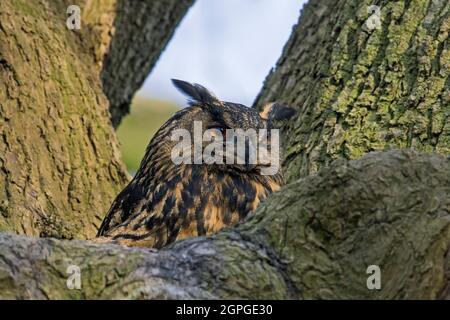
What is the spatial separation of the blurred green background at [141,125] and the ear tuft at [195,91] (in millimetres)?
4813

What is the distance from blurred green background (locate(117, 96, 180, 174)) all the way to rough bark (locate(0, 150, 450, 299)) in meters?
6.59

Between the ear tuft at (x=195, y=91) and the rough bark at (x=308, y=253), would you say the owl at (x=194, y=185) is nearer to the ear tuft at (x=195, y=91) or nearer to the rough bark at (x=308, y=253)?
the ear tuft at (x=195, y=91)

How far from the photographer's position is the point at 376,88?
4.26 metres

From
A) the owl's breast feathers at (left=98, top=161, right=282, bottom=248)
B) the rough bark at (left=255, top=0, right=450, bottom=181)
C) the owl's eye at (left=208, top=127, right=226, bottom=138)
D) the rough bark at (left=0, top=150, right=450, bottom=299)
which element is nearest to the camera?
the rough bark at (left=0, top=150, right=450, bottom=299)

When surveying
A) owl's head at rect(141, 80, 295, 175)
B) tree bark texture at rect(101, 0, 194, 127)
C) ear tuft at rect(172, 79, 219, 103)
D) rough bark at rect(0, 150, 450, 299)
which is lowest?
rough bark at rect(0, 150, 450, 299)

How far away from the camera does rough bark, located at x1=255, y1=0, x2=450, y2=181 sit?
404cm

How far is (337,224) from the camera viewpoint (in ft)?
9.23

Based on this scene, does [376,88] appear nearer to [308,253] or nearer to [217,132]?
[217,132]

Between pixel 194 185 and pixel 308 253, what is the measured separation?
50.0 inches

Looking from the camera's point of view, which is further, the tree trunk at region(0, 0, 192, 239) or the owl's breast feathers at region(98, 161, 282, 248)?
the tree trunk at region(0, 0, 192, 239)

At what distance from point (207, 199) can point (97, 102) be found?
1493mm

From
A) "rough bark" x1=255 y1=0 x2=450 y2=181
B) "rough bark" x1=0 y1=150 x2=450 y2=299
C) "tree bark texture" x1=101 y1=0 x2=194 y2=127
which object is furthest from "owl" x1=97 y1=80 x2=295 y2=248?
"tree bark texture" x1=101 y1=0 x2=194 y2=127

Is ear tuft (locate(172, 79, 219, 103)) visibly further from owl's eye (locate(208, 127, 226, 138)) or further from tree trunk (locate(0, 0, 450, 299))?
tree trunk (locate(0, 0, 450, 299))
